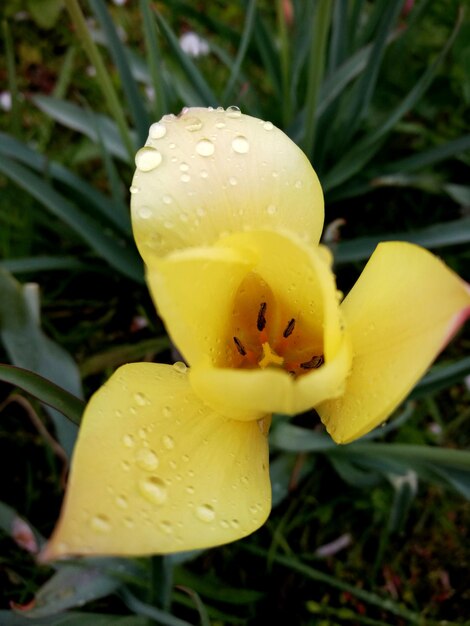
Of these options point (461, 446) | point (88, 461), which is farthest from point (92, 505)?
point (461, 446)

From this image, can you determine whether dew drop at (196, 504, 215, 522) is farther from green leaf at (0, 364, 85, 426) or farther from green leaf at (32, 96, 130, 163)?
green leaf at (32, 96, 130, 163)

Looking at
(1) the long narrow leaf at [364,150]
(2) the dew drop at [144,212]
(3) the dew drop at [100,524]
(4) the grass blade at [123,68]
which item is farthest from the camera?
(1) the long narrow leaf at [364,150]

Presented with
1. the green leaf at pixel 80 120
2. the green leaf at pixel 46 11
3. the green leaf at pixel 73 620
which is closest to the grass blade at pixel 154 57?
the green leaf at pixel 80 120

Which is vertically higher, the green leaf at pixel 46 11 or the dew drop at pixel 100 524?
the dew drop at pixel 100 524

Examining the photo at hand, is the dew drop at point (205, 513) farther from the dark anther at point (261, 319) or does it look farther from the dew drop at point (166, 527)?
the dark anther at point (261, 319)

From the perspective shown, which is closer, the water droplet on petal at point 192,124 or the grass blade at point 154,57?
the water droplet on petal at point 192,124

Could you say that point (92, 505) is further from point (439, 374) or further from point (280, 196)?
point (439, 374)
